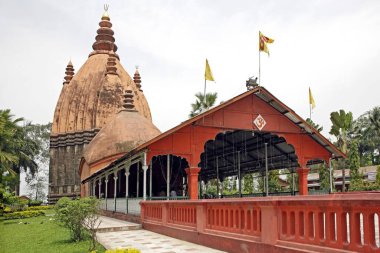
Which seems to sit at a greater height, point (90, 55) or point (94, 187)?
point (90, 55)

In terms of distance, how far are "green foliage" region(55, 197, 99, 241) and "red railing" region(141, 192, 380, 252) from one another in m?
2.96

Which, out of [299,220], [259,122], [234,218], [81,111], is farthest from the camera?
[81,111]

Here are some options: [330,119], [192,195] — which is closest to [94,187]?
[192,195]

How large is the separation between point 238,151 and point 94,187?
13.2 m

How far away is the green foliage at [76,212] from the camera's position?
11.3 m

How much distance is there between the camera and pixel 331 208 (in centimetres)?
555

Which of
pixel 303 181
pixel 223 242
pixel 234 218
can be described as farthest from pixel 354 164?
pixel 234 218

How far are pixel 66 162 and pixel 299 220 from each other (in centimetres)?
4358

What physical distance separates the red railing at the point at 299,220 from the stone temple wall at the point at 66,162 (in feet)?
122

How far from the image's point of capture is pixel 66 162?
46781 millimetres

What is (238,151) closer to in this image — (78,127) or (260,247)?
(260,247)

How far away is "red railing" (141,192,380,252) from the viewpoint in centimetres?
507

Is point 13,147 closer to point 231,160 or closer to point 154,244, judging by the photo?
point 231,160

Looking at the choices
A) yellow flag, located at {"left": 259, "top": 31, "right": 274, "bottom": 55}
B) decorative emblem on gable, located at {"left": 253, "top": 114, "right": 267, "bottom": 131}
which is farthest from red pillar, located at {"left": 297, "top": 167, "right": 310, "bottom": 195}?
yellow flag, located at {"left": 259, "top": 31, "right": 274, "bottom": 55}
